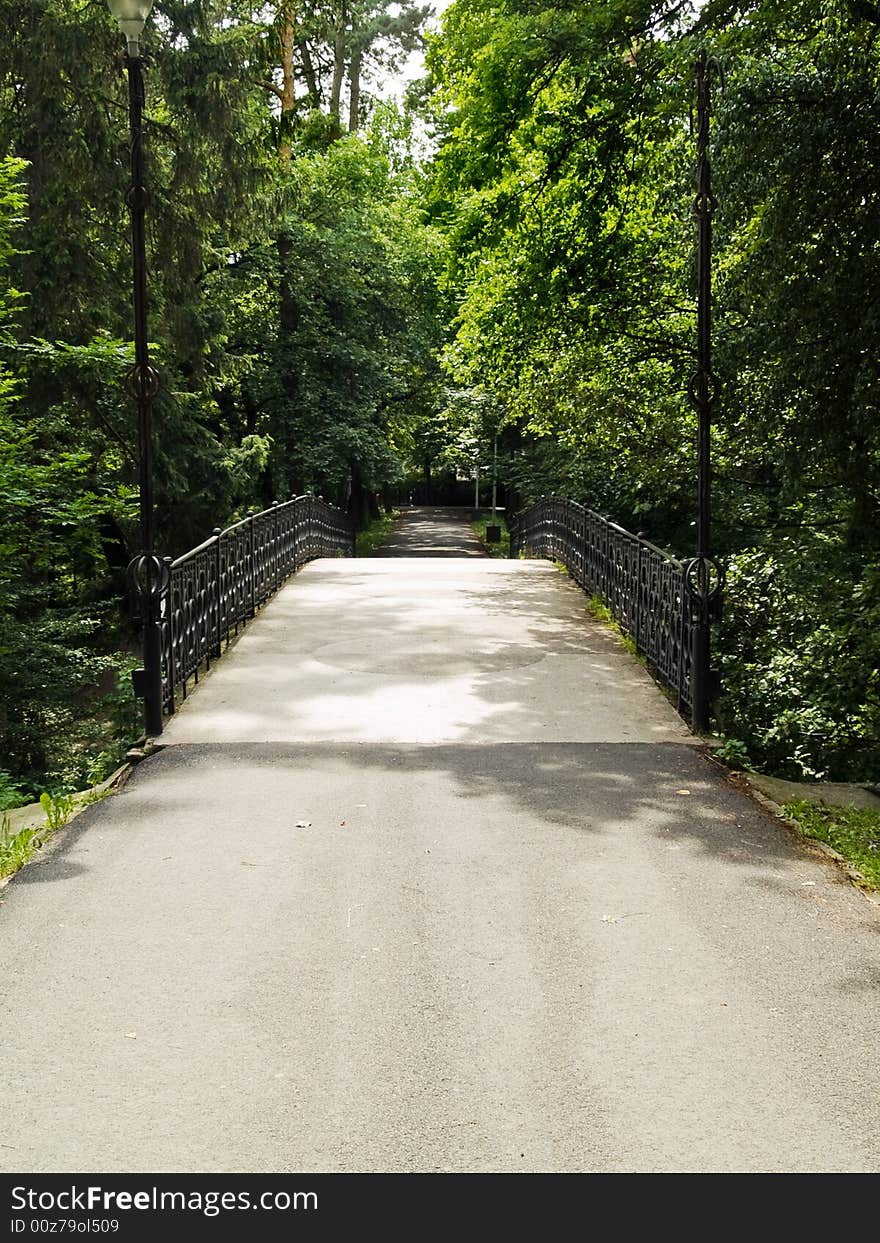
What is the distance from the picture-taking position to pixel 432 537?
46250mm

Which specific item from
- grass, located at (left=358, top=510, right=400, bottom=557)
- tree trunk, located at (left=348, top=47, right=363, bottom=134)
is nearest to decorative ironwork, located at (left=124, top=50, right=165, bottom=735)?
grass, located at (left=358, top=510, right=400, bottom=557)

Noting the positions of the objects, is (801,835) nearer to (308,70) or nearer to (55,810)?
(55,810)

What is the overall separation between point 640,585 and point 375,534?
3319 centimetres

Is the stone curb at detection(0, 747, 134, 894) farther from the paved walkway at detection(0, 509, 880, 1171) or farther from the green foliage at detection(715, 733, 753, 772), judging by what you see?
the green foliage at detection(715, 733, 753, 772)

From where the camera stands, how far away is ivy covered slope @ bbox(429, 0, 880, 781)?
9625 mm

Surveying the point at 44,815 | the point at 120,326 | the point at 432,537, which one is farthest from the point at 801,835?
the point at 432,537

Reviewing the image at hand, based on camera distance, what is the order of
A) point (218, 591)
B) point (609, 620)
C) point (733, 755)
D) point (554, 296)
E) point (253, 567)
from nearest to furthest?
point (733, 755) → point (218, 591) → point (609, 620) → point (253, 567) → point (554, 296)

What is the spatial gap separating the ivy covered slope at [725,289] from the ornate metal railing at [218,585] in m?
4.55

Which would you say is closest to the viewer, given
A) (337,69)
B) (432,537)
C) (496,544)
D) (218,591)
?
(218,591)

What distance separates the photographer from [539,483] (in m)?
27.8

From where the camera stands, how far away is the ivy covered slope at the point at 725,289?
9625 millimetres

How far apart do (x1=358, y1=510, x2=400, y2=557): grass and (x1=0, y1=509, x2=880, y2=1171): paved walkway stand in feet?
99.3
